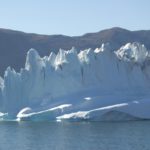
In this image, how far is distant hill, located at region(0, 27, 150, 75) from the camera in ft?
243

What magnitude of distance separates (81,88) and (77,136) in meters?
8.75

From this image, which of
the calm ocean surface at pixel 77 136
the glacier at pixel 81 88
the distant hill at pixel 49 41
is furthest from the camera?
the distant hill at pixel 49 41

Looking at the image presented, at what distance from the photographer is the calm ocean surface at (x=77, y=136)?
26141 millimetres

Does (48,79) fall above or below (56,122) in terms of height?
above

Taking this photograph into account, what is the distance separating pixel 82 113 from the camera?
35844 millimetres

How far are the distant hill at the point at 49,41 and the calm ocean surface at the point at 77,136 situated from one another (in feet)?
115

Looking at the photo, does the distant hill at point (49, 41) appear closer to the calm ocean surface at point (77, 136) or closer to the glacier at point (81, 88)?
the glacier at point (81, 88)

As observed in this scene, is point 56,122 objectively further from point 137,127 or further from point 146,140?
point 146,140

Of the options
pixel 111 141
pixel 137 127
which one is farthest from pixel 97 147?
pixel 137 127

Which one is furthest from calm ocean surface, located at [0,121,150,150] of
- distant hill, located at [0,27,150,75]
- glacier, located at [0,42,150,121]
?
distant hill, located at [0,27,150,75]

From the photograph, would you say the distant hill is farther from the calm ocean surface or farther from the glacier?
the calm ocean surface

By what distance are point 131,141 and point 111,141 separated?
0.89m

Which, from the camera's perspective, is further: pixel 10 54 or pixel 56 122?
pixel 10 54

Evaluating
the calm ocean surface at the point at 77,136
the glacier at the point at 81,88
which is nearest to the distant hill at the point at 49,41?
the glacier at the point at 81,88
